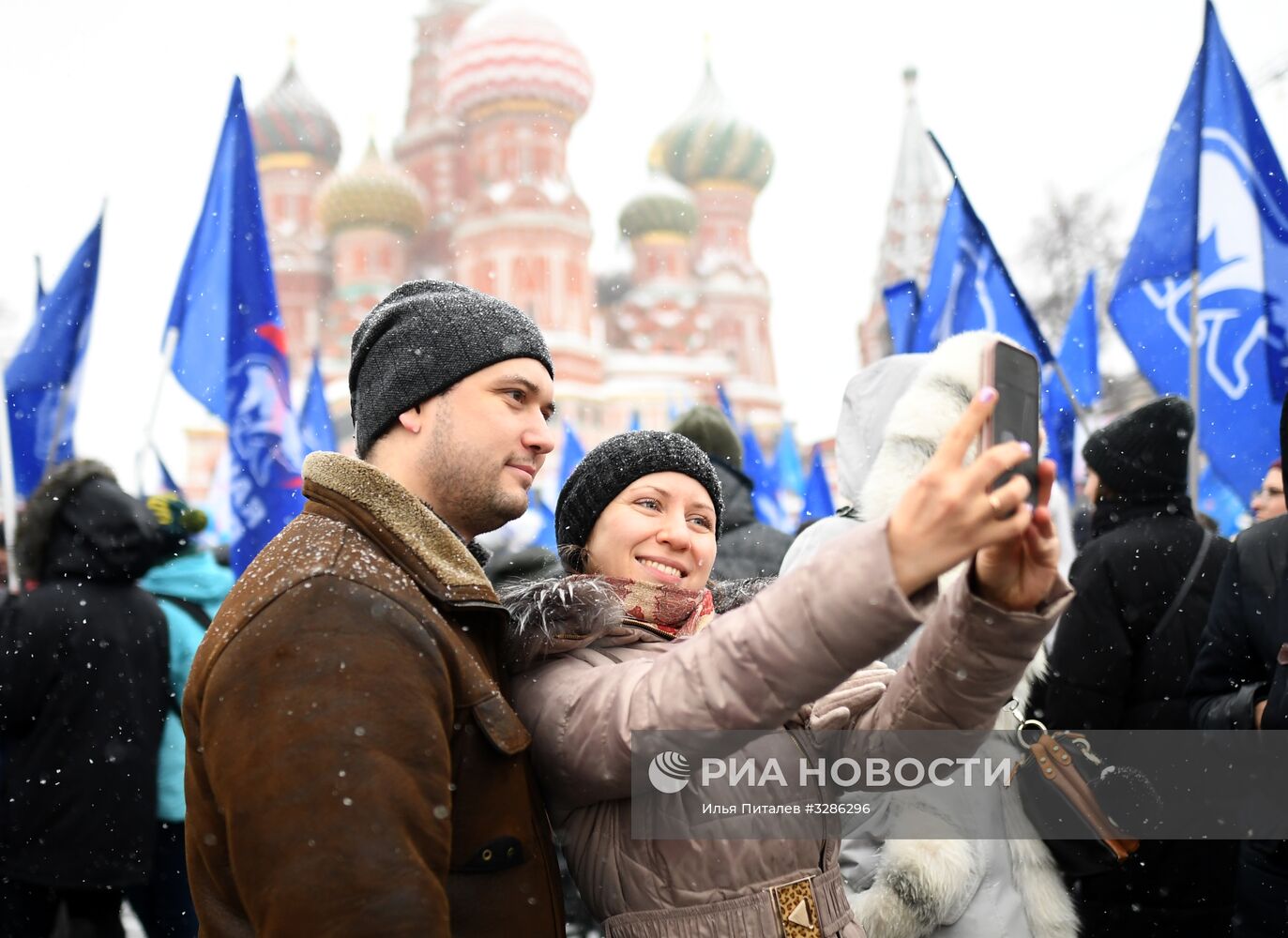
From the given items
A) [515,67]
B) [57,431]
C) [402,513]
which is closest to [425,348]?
[402,513]

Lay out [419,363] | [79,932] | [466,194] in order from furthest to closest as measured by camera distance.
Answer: [466,194], [79,932], [419,363]

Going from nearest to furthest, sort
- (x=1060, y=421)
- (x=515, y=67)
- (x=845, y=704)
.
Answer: (x=845, y=704)
(x=1060, y=421)
(x=515, y=67)

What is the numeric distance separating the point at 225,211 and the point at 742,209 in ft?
161

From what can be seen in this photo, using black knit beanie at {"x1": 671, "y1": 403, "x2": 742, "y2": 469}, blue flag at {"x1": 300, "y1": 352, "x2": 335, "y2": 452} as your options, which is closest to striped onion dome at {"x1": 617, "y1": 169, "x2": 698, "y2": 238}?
blue flag at {"x1": 300, "y1": 352, "x2": 335, "y2": 452}

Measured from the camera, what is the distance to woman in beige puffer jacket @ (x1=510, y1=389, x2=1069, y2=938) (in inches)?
45.1

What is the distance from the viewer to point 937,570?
3.71 feet

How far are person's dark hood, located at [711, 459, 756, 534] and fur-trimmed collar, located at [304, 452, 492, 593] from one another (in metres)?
2.56

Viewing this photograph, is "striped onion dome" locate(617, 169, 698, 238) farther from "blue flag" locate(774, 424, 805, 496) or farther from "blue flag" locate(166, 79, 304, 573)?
"blue flag" locate(166, 79, 304, 573)

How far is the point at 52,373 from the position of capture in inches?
200

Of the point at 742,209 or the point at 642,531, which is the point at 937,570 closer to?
the point at 642,531

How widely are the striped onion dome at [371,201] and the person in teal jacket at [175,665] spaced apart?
146 ft

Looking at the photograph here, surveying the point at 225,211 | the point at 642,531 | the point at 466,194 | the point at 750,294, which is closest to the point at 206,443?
the point at 466,194

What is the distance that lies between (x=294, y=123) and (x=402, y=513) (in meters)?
54.4

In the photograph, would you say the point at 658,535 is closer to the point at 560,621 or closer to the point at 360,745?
the point at 560,621
